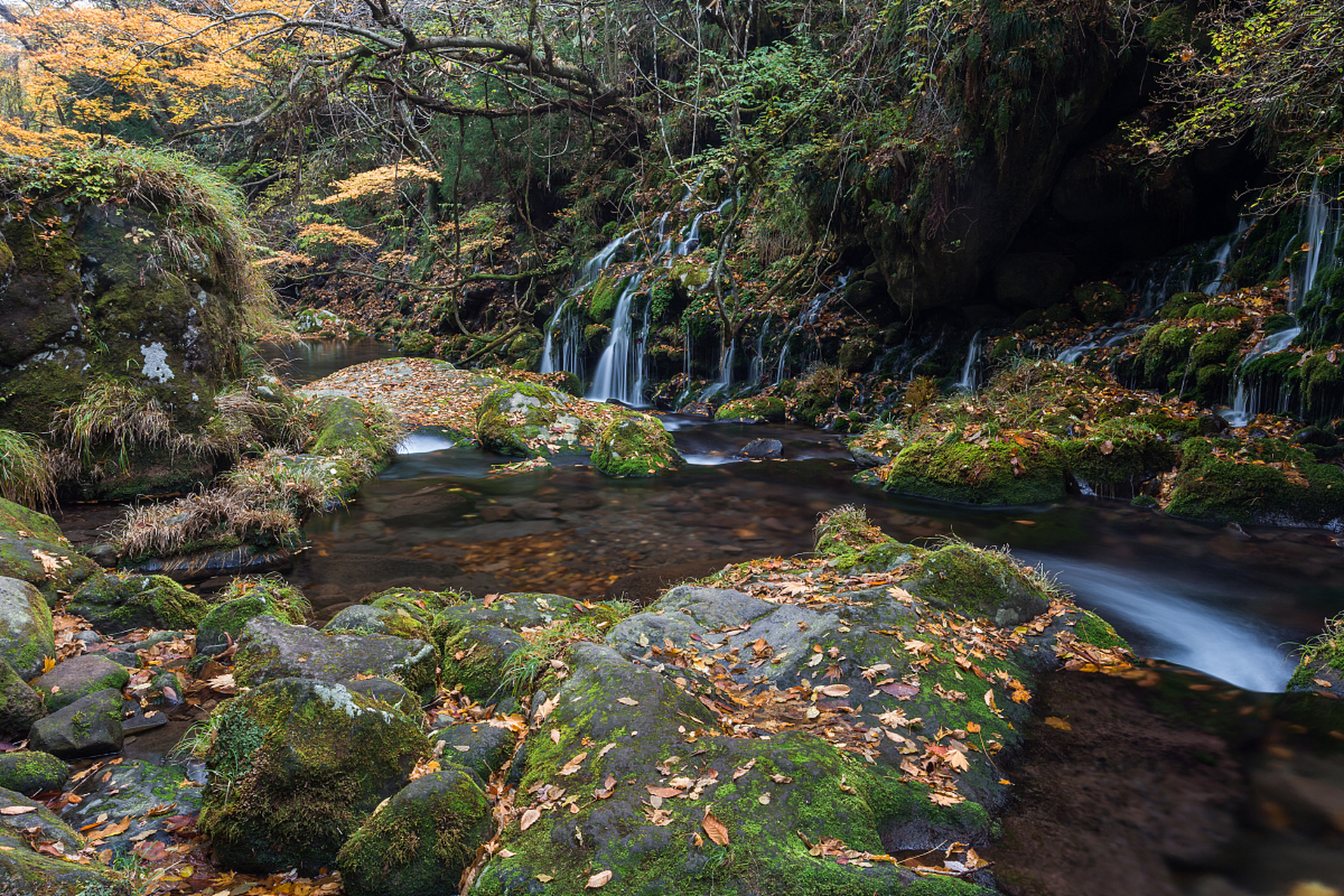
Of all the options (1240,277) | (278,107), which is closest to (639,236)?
(278,107)

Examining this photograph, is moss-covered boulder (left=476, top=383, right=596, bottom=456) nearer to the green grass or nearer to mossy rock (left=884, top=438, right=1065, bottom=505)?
mossy rock (left=884, top=438, right=1065, bottom=505)

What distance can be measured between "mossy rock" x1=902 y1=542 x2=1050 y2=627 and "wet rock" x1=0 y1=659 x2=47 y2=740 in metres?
5.10

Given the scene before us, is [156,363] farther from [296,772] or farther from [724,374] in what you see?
[724,374]

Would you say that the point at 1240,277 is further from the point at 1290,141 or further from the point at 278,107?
the point at 278,107

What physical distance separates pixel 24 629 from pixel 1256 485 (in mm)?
10769

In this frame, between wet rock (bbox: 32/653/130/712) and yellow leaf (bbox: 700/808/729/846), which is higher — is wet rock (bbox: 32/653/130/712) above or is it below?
below

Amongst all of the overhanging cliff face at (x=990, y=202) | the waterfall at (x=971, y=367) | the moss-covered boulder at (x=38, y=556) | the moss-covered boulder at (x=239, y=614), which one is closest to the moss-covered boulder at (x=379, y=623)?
the moss-covered boulder at (x=239, y=614)

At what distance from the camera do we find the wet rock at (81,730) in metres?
3.57

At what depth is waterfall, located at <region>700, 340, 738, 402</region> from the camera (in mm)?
15812

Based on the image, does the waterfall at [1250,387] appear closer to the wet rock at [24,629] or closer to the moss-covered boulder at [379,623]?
the moss-covered boulder at [379,623]

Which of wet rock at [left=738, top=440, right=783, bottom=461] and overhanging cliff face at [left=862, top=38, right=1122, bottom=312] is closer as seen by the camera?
overhanging cliff face at [left=862, top=38, right=1122, bottom=312]

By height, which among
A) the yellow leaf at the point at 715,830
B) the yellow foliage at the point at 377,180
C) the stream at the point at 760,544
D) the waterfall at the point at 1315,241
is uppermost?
the yellow foliage at the point at 377,180

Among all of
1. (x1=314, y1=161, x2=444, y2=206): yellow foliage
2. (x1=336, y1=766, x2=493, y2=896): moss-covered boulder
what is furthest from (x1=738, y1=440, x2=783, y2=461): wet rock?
(x1=314, y1=161, x2=444, y2=206): yellow foliage

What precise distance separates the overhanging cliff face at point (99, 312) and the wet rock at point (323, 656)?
206 inches
